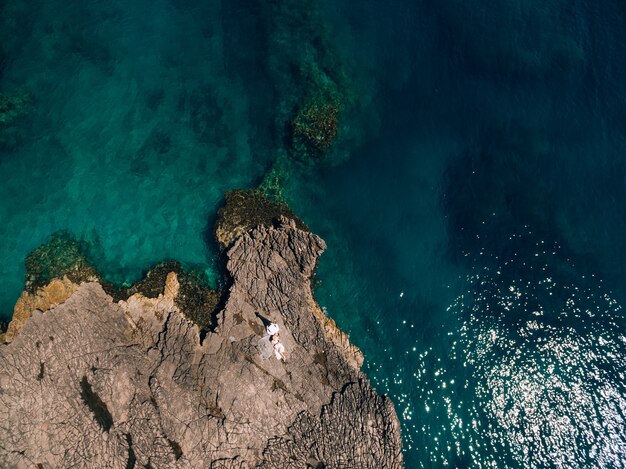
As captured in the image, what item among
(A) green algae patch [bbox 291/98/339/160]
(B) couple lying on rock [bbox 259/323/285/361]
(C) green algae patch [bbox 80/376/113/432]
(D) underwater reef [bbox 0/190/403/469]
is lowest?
(C) green algae patch [bbox 80/376/113/432]

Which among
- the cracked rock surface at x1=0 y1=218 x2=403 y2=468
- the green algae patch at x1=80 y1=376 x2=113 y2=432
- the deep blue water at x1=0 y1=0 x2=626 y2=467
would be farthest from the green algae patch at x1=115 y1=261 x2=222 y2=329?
the green algae patch at x1=80 y1=376 x2=113 y2=432

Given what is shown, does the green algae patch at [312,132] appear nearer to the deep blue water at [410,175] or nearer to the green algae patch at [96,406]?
the deep blue water at [410,175]

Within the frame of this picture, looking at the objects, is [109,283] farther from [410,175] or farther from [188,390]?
[410,175]

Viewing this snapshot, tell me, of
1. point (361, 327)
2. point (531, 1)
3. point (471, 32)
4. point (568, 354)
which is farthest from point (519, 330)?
point (531, 1)

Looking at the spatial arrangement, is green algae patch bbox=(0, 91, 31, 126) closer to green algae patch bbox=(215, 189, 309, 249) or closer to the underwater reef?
the underwater reef

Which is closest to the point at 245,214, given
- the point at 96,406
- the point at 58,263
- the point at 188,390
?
the point at 188,390

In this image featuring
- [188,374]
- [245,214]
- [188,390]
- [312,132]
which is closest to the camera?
[188,390]
